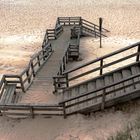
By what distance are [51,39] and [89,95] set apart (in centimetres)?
974

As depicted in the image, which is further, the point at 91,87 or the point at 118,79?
the point at 91,87

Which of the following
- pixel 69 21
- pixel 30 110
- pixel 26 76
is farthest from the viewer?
pixel 69 21

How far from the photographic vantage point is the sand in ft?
32.0

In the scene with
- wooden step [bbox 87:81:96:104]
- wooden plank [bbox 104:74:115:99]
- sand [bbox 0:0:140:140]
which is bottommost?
sand [bbox 0:0:140:140]

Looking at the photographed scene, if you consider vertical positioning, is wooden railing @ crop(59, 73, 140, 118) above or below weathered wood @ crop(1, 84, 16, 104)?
above

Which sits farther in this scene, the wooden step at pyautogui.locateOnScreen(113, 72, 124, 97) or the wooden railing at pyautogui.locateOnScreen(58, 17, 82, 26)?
the wooden railing at pyautogui.locateOnScreen(58, 17, 82, 26)

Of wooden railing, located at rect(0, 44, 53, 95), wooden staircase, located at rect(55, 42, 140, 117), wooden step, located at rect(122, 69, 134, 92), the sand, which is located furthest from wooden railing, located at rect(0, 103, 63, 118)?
wooden step, located at rect(122, 69, 134, 92)

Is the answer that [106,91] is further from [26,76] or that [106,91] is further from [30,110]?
[26,76]

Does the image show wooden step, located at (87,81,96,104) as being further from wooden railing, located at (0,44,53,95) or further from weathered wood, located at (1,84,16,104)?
weathered wood, located at (1,84,16,104)

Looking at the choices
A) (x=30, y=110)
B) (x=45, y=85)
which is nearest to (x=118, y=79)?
(x=30, y=110)

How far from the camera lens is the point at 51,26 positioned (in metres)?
26.0

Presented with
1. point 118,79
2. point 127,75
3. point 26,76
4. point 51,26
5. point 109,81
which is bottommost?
point 26,76

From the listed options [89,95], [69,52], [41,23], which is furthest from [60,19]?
[89,95]

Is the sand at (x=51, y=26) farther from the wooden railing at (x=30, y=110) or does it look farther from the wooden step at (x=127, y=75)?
the wooden step at (x=127, y=75)
